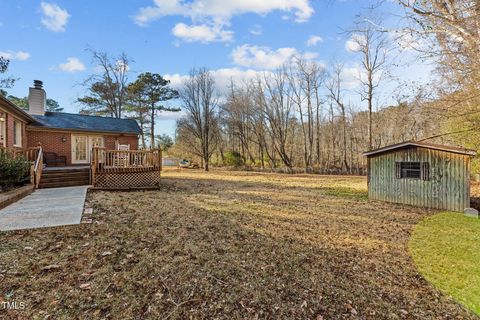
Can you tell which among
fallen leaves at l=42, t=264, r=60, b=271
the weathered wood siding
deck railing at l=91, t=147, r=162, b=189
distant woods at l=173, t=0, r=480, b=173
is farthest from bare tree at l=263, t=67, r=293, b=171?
fallen leaves at l=42, t=264, r=60, b=271

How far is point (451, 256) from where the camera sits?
4484mm

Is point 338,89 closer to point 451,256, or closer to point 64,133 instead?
point 451,256

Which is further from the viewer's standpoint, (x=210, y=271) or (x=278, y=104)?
(x=278, y=104)

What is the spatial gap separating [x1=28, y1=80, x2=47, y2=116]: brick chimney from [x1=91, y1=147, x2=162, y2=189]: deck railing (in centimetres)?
740

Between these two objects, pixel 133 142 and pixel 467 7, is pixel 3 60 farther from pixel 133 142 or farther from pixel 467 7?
pixel 467 7

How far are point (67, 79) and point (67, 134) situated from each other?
490 inches

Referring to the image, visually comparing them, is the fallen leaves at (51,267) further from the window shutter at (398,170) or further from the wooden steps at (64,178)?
the window shutter at (398,170)

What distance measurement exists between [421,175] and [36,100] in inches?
761

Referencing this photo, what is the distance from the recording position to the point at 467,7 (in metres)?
4.31

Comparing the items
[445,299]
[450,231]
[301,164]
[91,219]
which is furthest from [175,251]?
[301,164]

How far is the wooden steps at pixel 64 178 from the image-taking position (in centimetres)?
850

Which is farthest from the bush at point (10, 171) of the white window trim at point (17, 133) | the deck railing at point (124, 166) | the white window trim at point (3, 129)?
the white window trim at point (17, 133)

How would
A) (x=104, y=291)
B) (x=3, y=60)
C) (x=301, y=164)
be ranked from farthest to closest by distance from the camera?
1. (x=301, y=164)
2. (x=3, y=60)
3. (x=104, y=291)

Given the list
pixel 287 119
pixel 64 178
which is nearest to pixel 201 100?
pixel 287 119
